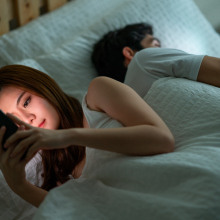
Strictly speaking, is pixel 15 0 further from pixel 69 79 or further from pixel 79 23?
pixel 69 79

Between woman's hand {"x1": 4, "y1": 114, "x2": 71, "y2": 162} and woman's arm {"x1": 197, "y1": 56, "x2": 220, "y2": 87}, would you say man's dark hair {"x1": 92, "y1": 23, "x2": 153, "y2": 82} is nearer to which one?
woman's arm {"x1": 197, "y1": 56, "x2": 220, "y2": 87}

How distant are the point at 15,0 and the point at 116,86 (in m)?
0.98

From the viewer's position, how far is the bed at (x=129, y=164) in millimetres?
702

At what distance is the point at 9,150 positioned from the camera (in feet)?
2.63

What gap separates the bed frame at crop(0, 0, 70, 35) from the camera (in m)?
1.60

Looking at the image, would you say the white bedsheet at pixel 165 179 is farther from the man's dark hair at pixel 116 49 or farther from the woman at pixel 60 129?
the man's dark hair at pixel 116 49

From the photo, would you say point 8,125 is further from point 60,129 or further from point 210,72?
point 210,72

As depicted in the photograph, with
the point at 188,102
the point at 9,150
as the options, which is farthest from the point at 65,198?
the point at 188,102

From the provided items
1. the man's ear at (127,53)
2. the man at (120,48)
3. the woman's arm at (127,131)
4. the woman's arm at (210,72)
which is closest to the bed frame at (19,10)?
the man at (120,48)

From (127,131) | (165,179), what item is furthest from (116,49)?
(165,179)

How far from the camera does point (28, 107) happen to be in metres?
1.06

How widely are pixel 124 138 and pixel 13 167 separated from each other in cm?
31

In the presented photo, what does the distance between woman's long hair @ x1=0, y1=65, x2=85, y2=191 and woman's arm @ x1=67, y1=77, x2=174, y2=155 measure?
0.91 ft

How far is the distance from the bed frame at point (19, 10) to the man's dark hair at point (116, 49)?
0.45 meters
